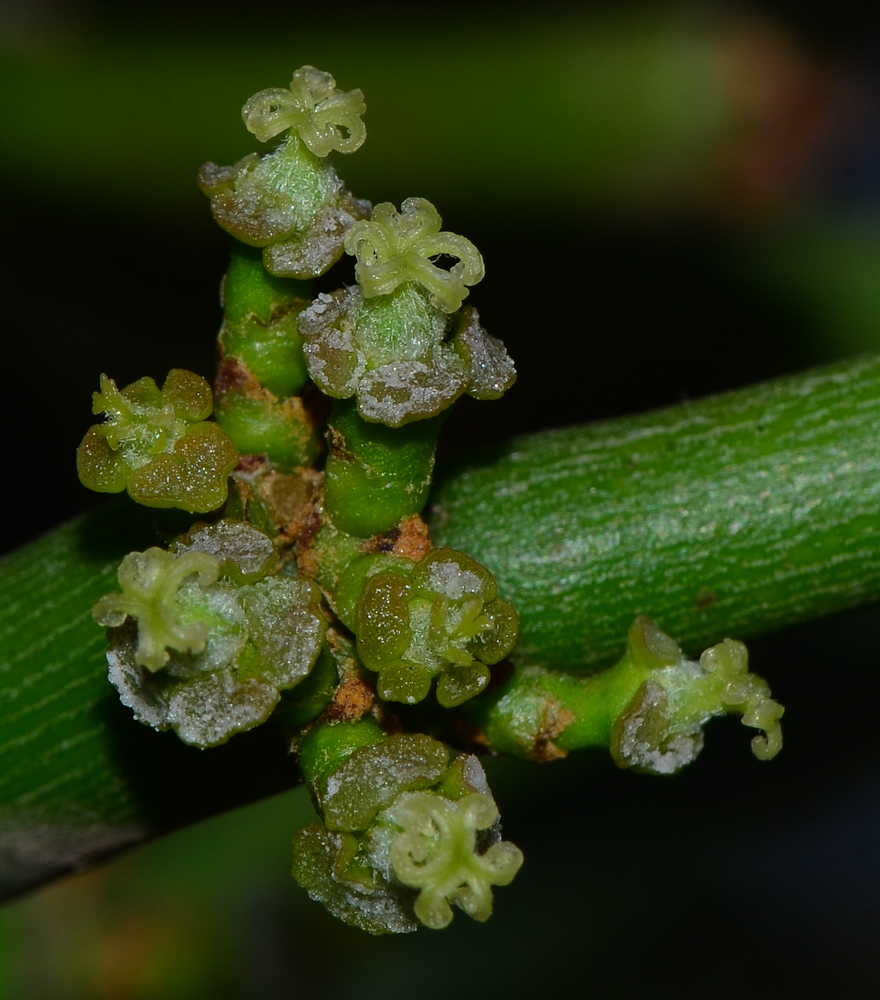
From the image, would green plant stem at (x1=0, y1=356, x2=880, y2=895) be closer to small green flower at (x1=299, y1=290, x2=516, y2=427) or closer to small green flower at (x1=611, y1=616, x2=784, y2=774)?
small green flower at (x1=611, y1=616, x2=784, y2=774)

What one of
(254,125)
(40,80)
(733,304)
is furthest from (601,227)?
(254,125)

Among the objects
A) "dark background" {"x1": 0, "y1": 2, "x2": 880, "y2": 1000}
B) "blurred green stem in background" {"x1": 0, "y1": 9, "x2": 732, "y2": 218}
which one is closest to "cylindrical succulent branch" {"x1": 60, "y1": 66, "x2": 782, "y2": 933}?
"dark background" {"x1": 0, "y1": 2, "x2": 880, "y2": 1000}

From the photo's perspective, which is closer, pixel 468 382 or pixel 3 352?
pixel 468 382

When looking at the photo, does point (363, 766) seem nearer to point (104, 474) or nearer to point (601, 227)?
point (104, 474)

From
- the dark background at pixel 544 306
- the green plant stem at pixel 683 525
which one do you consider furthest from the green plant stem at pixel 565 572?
the dark background at pixel 544 306

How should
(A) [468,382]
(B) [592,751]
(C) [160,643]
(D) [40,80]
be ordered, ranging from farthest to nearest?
(D) [40,80]
(B) [592,751]
(A) [468,382]
(C) [160,643]

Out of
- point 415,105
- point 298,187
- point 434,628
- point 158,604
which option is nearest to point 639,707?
point 434,628

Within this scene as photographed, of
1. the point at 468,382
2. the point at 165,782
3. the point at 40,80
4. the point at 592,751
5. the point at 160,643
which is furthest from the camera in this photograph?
the point at 40,80

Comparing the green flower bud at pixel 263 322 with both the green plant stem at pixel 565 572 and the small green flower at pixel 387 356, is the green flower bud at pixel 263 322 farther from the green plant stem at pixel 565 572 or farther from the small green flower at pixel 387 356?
the green plant stem at pixel 565 572
